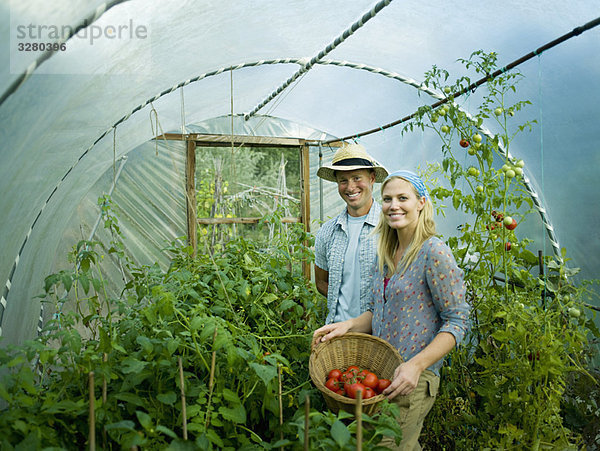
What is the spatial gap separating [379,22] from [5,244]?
87.3 inches

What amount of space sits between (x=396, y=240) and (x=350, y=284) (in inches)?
17.5

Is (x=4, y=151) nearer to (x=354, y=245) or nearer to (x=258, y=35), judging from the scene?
(x=354, y=245)

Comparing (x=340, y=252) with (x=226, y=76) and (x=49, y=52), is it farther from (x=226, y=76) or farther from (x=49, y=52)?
(x=226, y=76)

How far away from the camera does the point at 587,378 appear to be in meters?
2.15

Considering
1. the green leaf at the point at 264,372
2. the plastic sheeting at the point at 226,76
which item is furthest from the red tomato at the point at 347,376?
the plastic sheeting at the point at 226,76

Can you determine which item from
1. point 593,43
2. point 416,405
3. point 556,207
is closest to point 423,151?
point 556,207

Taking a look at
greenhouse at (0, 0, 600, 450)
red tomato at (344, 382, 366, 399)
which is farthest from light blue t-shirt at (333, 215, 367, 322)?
red tomato at (344, 382, 366, 399)

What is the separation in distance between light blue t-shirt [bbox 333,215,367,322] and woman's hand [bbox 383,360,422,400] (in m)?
0.72

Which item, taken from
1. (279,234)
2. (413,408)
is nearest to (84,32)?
(413,408)

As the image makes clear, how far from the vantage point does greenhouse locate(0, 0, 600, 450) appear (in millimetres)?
1343

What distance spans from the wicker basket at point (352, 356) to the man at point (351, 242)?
393 millimetres

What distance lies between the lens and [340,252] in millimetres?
2277

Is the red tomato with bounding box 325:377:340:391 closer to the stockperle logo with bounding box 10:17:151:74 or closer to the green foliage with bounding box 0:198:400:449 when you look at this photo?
the green foliage with bounding box 0:198:400:449

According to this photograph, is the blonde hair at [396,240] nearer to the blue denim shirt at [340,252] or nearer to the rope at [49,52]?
the blue denim shirt at [340,252]
